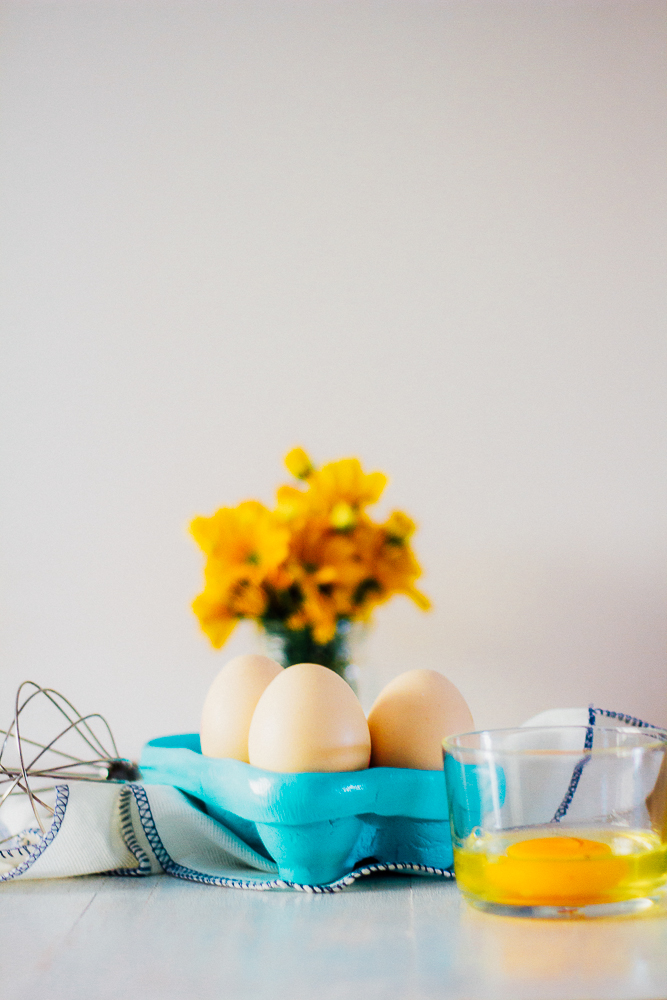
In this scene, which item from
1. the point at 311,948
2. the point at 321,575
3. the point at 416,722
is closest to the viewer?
the point at 311,948

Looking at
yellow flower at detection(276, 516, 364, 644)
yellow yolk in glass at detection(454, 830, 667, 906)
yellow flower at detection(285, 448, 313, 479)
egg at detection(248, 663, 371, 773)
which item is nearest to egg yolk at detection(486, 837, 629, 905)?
yellow yolk in glass at detection(454, 830, 667, 906)

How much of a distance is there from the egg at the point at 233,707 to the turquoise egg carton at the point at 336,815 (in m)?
0.03

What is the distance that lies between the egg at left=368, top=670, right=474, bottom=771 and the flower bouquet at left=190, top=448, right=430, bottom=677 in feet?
0.39

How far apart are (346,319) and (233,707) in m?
0.47

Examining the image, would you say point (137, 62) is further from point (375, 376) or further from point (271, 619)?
point (271, 619)

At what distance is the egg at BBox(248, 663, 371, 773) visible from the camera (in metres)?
0.53

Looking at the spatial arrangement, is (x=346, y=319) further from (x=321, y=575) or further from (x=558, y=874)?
(x=558, y=874)

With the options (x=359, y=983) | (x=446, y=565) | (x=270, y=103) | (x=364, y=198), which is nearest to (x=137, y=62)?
(x=270, y=103)

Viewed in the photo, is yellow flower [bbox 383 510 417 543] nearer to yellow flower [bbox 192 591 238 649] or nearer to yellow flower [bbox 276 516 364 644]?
yellow flower [bbox 276 516 364 644]

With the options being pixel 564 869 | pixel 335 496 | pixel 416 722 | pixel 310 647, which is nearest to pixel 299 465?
pixel 335 496

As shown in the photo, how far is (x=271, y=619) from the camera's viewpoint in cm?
70

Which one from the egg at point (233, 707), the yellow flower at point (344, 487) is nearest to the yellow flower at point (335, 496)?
the yellow flower at point (344, 487)

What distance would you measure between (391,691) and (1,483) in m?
0.53

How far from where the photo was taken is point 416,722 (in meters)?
0.57
